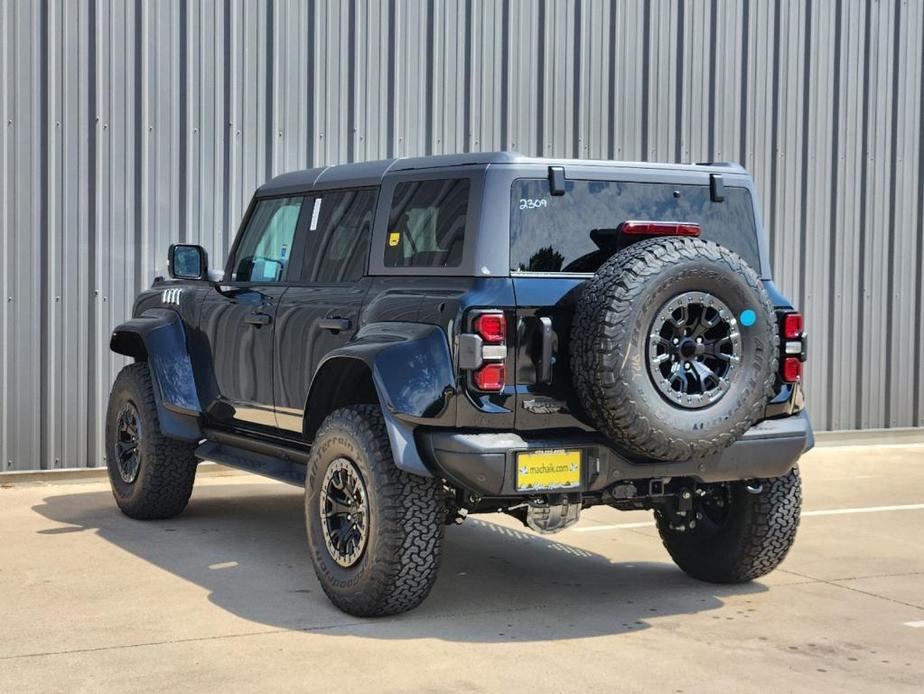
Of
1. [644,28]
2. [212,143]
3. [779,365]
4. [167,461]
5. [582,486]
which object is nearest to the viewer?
[582,486]

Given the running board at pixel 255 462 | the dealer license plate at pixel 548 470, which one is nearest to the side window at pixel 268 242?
the running board at pixel 255 462

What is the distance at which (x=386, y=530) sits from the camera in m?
5.76

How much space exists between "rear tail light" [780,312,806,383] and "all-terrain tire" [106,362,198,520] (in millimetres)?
3599

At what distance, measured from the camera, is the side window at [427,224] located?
600 centimetres

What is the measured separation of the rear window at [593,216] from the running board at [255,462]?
1680 mm

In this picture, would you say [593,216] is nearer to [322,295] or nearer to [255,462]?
[322,295]

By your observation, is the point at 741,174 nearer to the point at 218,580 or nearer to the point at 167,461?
the point at 218,580

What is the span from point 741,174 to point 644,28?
590 cm

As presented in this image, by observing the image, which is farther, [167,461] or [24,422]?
[24,422]

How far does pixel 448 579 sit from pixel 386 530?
1235 millimetres

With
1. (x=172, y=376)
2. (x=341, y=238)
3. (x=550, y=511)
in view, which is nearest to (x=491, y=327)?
(x=550, y=511)

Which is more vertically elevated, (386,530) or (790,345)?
(790,345)

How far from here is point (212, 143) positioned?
34.2 ft

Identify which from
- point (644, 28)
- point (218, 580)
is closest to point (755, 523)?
point (218, 580)
